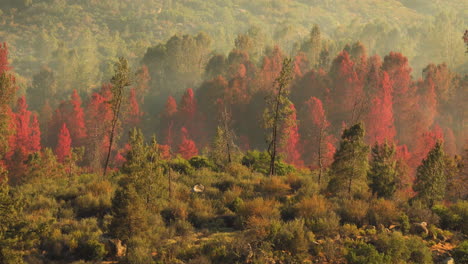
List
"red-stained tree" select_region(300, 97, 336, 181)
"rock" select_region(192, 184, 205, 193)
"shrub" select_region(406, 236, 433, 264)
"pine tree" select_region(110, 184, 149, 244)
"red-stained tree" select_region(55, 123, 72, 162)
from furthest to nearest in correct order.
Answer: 1. "red-stained tree" select_region(300, 97, 336, 181)
2. "red-stained tree" select_region(55, 123, 72, 162)
3. "rock" select_region(192, 184, 205, 193)
4. "shrub" select_region(406, 236, 433, 264)
5. "pine tree" select_region(110, 184, 149, 244)

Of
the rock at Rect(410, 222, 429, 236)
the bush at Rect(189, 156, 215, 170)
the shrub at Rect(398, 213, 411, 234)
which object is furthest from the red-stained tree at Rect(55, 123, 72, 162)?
the rock at Rect(410, 222, 429, 236)

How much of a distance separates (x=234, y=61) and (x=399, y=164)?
65.4 meters

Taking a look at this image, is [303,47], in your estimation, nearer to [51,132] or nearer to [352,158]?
[51,132]

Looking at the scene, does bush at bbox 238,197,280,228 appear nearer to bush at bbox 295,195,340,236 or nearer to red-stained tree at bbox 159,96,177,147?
bush at bbox 295,195,340,236

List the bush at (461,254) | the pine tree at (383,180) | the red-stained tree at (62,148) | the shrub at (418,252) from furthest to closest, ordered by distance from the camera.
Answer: the red-stained tree at (62,148) → the pine tree at (383,180) → the bush at (461,254) → the shrub at (418,252)

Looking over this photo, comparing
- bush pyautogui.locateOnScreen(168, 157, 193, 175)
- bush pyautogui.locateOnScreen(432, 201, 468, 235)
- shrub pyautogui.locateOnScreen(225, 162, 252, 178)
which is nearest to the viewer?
bush pyautogui.locateOnScreen(432, 201, 468, 235)

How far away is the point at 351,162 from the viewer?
22.1 m

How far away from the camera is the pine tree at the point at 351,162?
22.0m

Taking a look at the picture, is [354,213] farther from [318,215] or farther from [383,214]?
[318,215]

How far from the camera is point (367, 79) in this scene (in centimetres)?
6938

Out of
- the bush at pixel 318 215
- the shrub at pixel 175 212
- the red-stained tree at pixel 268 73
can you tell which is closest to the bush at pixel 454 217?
the bush at pixel 318 215

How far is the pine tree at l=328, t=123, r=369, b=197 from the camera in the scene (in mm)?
22000

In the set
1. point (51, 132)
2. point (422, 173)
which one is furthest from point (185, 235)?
point (51, 132)

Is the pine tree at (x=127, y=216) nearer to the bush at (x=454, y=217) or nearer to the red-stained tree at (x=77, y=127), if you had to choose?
the bush at (x=454, y=217)
